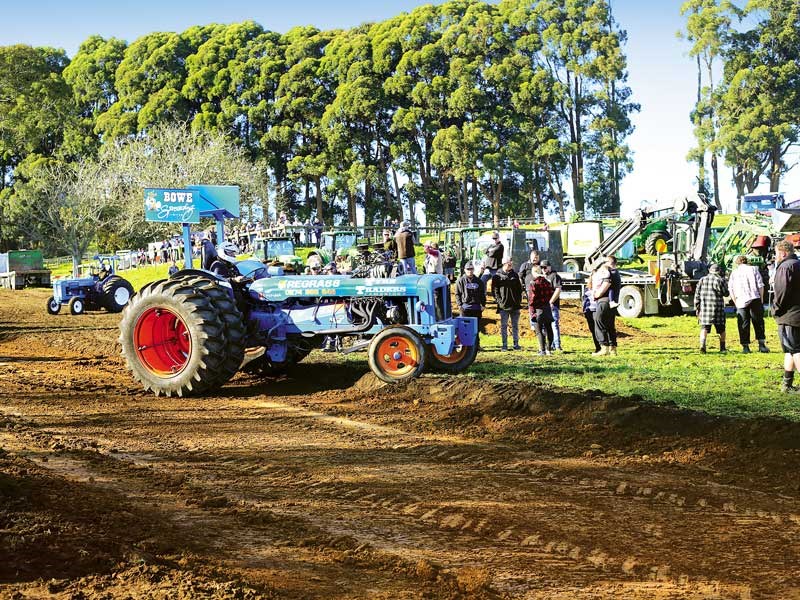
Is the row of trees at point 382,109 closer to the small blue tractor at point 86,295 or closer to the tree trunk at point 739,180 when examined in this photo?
the tree trunk at point 739,180

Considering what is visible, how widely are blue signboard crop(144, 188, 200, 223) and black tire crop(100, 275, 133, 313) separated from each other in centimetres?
1449

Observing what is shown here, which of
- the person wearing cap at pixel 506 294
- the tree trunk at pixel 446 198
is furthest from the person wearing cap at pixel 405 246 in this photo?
the tree trunk at pixel 446 198

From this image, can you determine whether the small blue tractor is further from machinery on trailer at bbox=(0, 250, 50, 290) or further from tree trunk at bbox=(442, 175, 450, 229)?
tree trunk at bbox=(442, 175, 450, 229)

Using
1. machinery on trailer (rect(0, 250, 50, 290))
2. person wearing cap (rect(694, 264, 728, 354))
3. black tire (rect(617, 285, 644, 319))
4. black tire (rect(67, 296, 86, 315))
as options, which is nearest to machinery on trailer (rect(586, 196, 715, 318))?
black tire (rect(617, 285, 644, 319))

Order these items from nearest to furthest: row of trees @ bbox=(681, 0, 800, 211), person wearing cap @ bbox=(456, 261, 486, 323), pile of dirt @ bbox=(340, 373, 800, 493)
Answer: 1. pile of dirt @ bbox=(340, 373, 800, 493)
2. person wearing cap @ bbox=(456, 261, 486, 323)
3. row of trees @ bbox=(681, 0, 800, 211)

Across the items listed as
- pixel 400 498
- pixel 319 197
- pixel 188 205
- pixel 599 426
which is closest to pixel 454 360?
pixel 599 426

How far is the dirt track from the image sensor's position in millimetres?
4523

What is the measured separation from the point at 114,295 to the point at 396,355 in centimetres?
1730

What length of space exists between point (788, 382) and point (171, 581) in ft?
25.7

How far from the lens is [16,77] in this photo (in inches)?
2263

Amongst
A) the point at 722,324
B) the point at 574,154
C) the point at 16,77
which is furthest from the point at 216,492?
the point at 16,77

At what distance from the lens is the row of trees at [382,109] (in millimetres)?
44969

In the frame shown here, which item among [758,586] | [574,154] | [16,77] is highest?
[16,77]

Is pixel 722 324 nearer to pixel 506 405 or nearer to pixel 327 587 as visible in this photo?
pixel 506 405
